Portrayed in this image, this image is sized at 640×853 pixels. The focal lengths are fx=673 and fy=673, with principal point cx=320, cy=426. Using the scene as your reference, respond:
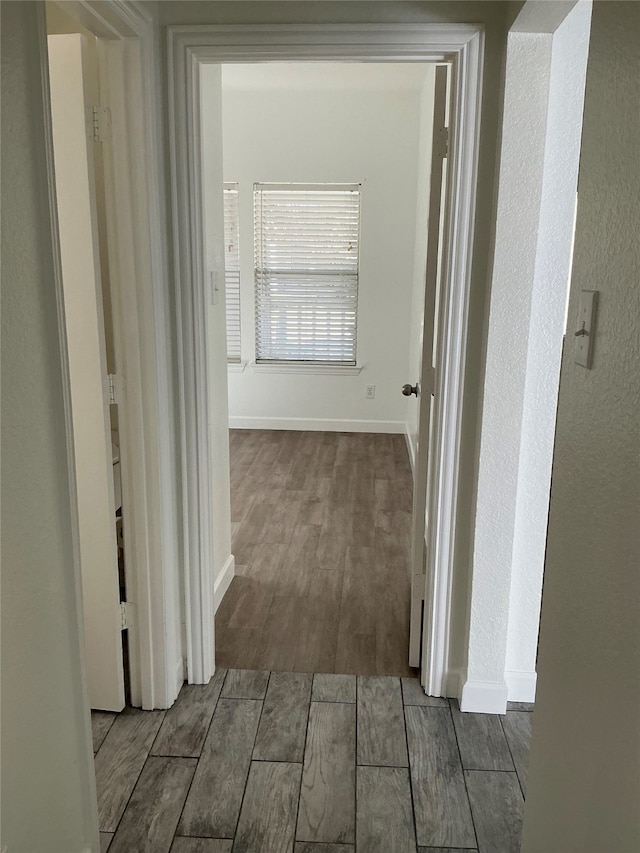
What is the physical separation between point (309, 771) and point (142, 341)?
1352 mm

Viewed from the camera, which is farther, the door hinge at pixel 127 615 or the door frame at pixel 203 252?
the door hinge at pixel 127 615

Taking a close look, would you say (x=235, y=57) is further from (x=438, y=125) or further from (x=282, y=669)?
(x=282, y=669)

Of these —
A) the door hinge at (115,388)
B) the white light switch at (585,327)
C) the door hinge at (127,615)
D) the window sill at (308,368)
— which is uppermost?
the white light switch at (585,327)

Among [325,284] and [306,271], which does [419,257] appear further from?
[306,271]

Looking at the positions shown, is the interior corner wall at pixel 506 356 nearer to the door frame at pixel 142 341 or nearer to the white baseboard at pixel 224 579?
the door frame at pixel 142 341

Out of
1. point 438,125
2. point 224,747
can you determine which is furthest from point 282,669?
point 438,125

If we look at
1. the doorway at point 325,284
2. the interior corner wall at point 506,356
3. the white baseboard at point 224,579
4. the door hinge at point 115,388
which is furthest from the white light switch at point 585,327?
the doorway at point 325,284

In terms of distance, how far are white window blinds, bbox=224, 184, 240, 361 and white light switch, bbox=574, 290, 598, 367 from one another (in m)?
4.59

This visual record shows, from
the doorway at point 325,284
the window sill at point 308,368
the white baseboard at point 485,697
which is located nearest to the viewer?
A: the white baseboard at point 485,697

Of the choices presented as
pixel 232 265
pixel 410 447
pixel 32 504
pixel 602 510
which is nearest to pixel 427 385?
pixel 602 510

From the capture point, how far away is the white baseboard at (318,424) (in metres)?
5.88

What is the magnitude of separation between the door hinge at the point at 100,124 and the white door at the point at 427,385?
Result: 38.4 inches

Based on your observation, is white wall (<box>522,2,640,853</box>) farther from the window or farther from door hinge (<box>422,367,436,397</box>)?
the window

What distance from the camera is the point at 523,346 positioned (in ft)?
6.49
